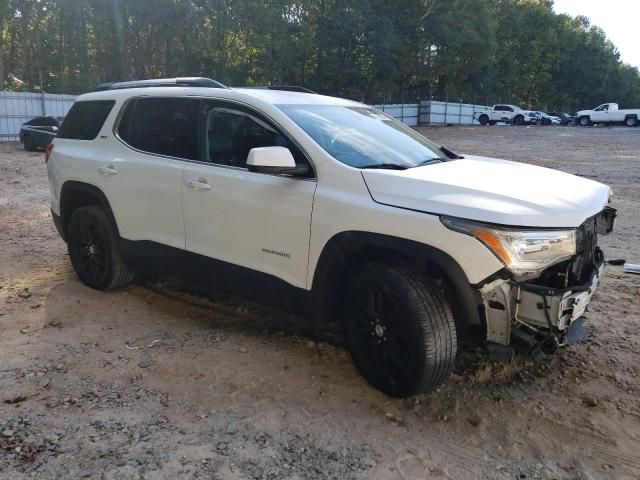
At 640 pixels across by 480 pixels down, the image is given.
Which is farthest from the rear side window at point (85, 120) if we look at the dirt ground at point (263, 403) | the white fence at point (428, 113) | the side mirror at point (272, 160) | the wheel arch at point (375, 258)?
the white fence at point (428, 113)

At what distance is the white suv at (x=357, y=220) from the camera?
299 cm

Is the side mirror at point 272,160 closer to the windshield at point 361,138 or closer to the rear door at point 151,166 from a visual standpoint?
the windshield at point 361,138

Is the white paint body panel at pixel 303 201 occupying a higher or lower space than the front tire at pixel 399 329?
higher

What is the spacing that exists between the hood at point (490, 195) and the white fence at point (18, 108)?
2482 cm

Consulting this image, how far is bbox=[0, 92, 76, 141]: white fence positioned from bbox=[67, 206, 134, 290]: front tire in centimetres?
2201

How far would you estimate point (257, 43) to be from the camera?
35.5 meters

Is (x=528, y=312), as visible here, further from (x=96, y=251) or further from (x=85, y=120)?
(x=85, y=120)

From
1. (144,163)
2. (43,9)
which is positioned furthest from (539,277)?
(43,9)

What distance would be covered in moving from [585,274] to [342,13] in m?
37.7

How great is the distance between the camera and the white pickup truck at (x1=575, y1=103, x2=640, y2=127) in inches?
1521

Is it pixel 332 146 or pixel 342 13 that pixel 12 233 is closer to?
pixel 332 146

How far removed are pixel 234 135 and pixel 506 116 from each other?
45823 millimetres

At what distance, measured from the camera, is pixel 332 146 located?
3652mm

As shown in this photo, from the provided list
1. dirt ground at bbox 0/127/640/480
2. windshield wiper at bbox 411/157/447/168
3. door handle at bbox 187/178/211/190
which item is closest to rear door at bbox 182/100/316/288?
door handle at bbox 187/178/211/190
